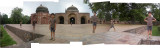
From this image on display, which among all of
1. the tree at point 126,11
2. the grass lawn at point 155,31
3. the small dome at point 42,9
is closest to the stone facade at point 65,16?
the small dome at point 42,9

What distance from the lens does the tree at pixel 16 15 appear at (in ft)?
15.3

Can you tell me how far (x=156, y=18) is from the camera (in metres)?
4.43

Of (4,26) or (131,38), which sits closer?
(131,38)

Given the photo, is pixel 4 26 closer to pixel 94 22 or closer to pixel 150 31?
pixel 94 22

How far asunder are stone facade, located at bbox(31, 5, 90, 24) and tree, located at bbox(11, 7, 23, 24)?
660 millimetres

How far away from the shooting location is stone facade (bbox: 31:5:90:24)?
4.05m

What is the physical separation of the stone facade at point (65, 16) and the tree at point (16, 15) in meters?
0.66

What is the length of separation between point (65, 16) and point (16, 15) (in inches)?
68.9

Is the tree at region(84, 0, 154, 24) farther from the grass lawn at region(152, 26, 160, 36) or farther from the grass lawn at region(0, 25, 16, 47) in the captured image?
the grass lawn at region(0, 25, 16, 47)

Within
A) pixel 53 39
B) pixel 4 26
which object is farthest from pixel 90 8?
pixel 4 26

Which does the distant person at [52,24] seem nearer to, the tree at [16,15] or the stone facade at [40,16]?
the stone facade at [40,16]

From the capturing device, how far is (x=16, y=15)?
16.1 ft

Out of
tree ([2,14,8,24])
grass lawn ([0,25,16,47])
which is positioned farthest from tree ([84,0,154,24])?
grass lawn ([0,25,16,47])

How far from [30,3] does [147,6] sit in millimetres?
3064
